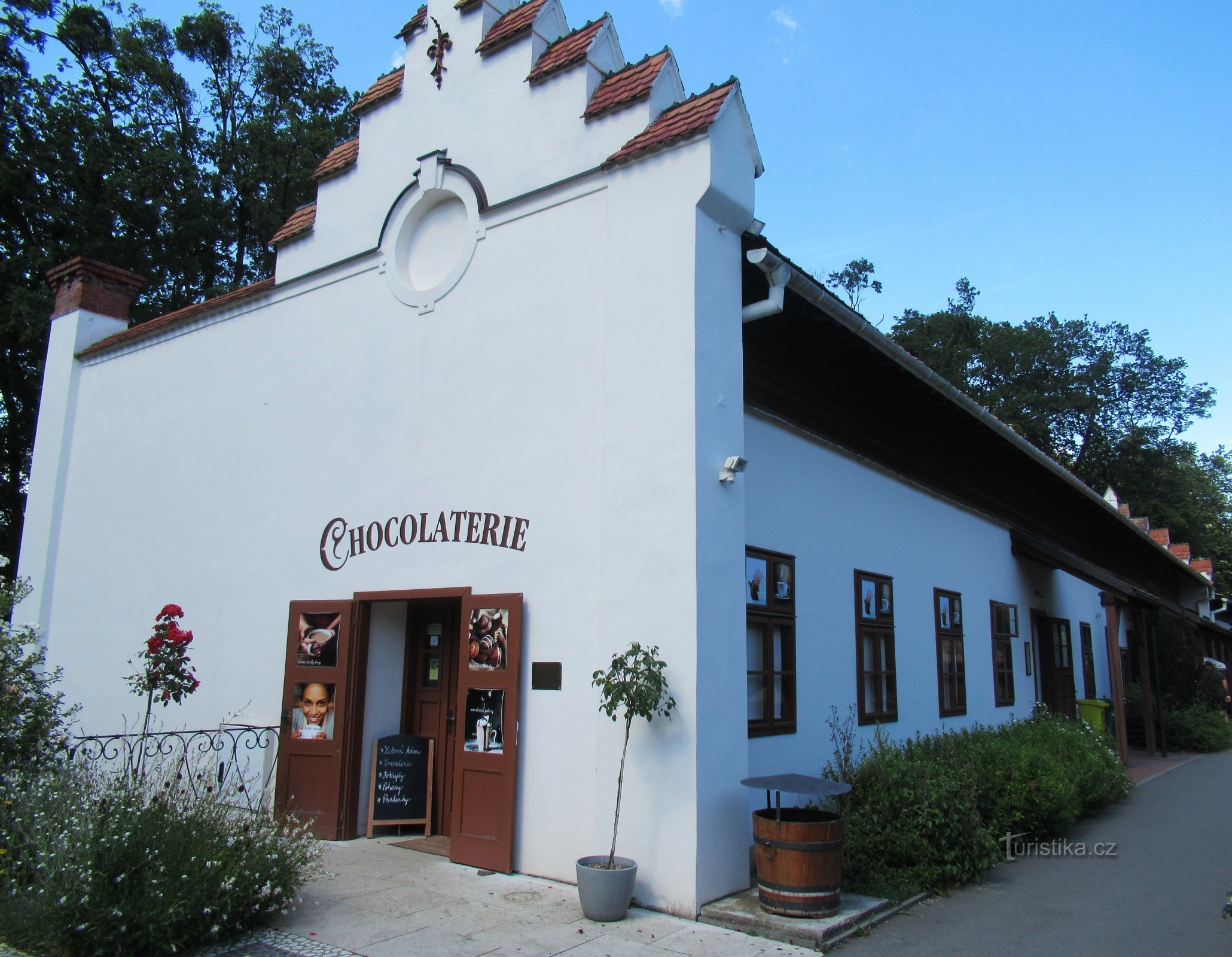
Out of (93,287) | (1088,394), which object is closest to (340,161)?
(93,287)

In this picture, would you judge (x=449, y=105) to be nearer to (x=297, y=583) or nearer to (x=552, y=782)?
(x=297, y=583)

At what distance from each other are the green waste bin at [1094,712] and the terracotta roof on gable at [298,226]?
45.4ft

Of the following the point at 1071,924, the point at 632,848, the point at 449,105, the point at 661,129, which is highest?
the point at 449,105

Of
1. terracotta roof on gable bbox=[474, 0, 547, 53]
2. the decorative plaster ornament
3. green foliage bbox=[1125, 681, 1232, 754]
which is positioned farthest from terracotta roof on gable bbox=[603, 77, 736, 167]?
green foliage bbox=[1125, 681, 1232, 754]

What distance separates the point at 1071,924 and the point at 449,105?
8.51m

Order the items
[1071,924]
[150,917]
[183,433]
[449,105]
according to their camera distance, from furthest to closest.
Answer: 1. [183,433]
2. [449,105]
3. [1071,924]
4. [150,917]

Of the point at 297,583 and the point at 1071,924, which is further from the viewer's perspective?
the point at 297,583

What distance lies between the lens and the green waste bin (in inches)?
599

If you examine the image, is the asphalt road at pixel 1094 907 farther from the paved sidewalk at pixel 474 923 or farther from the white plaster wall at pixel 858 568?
the white plaster wall at pixel 858 568

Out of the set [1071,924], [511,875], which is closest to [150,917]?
[511,875]

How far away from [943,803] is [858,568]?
3173 millimetres

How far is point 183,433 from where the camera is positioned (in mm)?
10891

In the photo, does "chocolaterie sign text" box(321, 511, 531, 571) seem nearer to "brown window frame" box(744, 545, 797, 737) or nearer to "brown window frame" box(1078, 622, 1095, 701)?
"brown window frame" box(744, 545, 797, 737)

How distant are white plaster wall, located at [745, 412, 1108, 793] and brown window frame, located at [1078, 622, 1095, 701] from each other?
3.13m
